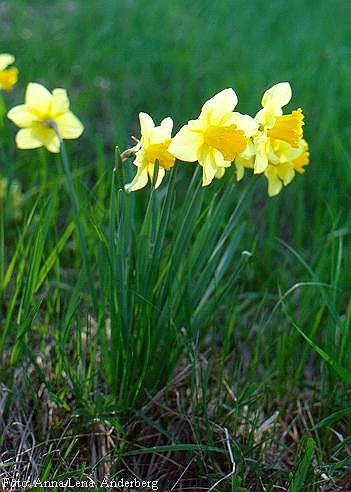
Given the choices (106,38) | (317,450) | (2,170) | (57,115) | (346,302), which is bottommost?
(317,450)

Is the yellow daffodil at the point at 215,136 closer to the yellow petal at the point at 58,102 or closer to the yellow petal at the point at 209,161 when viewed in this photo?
the yellow petal at the point at 209,161

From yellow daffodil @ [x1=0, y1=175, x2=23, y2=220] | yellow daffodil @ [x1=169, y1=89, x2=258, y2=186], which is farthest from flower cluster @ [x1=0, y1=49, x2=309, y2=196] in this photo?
yellow daffodil @ [x1=0, y1=175, x2=23, y2=220]

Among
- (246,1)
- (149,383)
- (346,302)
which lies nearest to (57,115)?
(149,383)

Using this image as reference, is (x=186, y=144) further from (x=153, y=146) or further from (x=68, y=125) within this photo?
(x=68, y=125)

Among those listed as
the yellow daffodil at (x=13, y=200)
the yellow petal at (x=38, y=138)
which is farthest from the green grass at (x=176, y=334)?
the yellow petal at (x=38, y=138)

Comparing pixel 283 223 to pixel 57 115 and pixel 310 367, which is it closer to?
pixel 310 367

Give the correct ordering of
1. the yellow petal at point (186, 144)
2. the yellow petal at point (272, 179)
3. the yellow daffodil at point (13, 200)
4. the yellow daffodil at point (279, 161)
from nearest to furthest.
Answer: the yellow petal at point (186, 144) < the yellow daffodil at point (279, 161) < the yellow petal at point (272, 179) < the yellow daffodil at point (13, 200)

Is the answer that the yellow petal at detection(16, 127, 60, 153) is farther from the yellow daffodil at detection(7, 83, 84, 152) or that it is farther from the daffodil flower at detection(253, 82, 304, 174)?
the daffodil flower at detection(253, 82, 304, 174)
